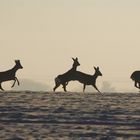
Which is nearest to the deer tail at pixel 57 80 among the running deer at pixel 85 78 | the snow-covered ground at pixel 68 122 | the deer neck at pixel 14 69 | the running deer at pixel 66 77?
the running deer at pixel 66 77

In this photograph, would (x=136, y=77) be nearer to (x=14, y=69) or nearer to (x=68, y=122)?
(x=14, y=69)

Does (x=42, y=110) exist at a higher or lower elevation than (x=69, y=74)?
lower

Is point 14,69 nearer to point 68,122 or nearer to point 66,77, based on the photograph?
point 66,77

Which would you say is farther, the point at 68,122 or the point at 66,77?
the point at 66,77

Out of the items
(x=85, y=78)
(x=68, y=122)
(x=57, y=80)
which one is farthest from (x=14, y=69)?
(x=68, y=122)

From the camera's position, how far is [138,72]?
32656mm

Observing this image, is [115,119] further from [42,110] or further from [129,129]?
[42,110]

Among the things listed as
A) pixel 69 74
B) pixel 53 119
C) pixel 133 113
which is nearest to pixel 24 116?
pixel 53 119

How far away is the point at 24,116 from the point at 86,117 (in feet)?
4.73

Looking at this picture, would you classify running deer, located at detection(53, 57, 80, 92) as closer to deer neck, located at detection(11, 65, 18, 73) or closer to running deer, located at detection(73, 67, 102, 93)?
running deer, located at detection(73, 67, 102, 93)

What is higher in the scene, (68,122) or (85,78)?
(85,78)

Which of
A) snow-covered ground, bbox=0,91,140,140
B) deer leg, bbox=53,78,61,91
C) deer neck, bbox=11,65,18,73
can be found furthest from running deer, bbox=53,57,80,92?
snow-covered ground, bbox=0,91,140,140

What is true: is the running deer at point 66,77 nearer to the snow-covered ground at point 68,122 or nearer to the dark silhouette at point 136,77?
the dark silhouette at point 136,77

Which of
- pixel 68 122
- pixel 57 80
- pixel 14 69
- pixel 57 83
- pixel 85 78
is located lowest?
pixel 68 122
